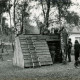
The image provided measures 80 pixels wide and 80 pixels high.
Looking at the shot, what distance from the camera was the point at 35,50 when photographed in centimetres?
2186

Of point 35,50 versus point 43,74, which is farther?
point 35,50

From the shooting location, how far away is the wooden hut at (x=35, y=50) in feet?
68.4

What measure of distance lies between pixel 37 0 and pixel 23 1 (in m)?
4.64

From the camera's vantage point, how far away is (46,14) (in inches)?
1320

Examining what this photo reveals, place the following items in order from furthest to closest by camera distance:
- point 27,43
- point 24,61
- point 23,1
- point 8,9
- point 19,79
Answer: point 8,9, point 23,1, point 27,43, point 24,61, point 19,79

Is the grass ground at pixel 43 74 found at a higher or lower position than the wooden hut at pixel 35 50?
lower

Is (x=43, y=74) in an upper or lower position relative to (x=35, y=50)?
lower

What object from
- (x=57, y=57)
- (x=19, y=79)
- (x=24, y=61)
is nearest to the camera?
(x=19, y=79)

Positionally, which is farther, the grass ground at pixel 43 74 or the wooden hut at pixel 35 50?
the wooden hut at pixel 35 50

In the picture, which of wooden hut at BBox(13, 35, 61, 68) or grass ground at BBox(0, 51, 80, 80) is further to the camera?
wooden hut at BBox(13, 35, 61, 68)

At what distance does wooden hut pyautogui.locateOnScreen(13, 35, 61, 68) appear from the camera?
821 inches

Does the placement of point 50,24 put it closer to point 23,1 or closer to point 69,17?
point 69,17

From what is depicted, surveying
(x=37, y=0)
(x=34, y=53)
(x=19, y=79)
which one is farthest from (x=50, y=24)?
(x=19, y=79)

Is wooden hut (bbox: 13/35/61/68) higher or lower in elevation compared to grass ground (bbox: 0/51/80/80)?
higher
